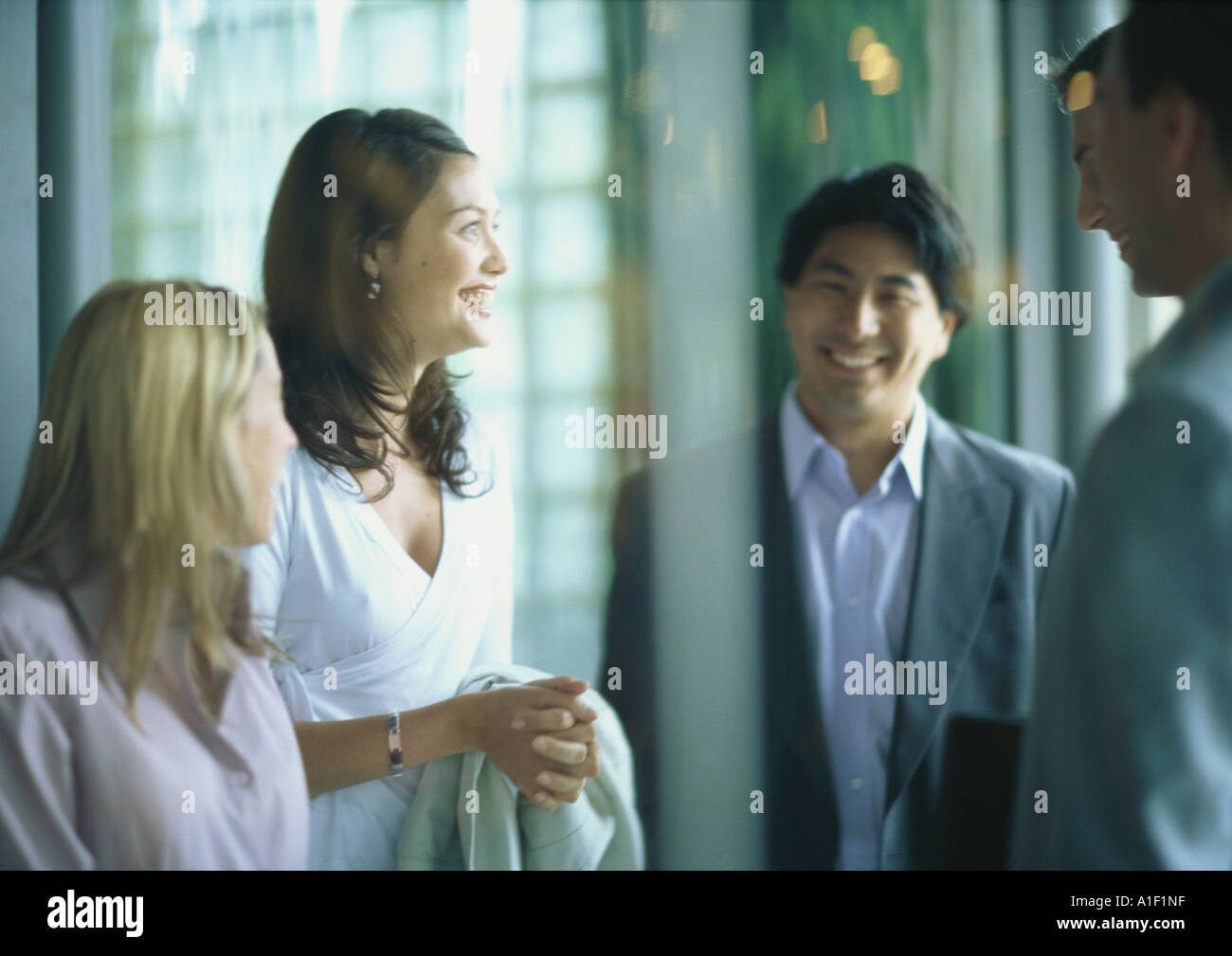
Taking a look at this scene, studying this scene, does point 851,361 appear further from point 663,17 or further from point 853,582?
point 663,17

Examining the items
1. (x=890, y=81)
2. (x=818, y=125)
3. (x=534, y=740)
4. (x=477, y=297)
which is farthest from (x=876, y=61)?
(x=534, y=740)

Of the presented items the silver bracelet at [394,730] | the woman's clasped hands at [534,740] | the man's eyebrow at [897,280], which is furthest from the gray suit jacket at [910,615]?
the silver bracelet at [394,730]

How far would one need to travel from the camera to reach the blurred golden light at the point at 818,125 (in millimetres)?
1673

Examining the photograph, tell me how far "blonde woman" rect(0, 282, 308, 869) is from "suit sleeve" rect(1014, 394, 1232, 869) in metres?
1.11

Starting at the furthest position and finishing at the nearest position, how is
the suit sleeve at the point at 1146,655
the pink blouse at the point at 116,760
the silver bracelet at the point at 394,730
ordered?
the silver bracelet at the point at 394,730
the pink blouse at the point at 116,760
the suit sleeve at the point at 1146,655

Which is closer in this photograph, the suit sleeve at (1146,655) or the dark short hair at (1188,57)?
the suit sleeve at (1146,655)

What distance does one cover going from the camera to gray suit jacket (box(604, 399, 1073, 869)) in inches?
64.5

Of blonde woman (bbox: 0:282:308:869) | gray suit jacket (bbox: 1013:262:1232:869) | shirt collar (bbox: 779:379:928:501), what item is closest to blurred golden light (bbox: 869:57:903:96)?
shirt collar (bbox: 779:379:928:501)

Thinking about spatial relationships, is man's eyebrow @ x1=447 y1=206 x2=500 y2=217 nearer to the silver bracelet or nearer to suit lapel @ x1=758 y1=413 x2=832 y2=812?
suit lapel @ x1=758 y1=413 x2=832 y2=812

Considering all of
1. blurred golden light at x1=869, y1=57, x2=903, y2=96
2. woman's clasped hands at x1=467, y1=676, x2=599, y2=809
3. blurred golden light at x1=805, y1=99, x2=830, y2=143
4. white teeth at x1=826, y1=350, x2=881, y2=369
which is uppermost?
blurred golden light at x1=869, y1=57, x2=903, y2=96

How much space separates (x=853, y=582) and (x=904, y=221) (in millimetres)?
592

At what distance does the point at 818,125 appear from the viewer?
1.67m

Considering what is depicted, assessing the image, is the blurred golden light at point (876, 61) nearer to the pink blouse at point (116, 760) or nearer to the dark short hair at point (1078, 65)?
the dark short hair at point (1078, 65)

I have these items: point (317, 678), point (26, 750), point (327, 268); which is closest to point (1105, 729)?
point (317, 678)
